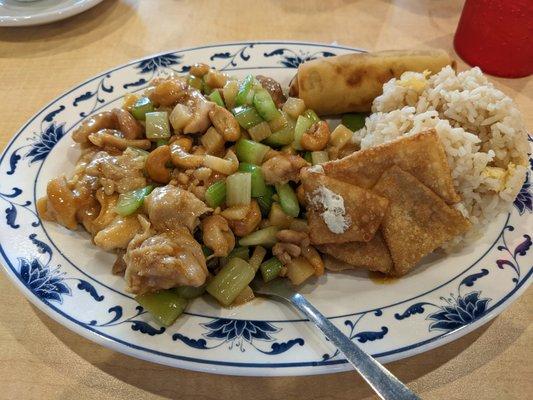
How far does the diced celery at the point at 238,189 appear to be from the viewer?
83.3 inches

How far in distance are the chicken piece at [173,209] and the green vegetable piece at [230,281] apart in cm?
24

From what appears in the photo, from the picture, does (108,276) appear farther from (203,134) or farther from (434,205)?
(434,205)

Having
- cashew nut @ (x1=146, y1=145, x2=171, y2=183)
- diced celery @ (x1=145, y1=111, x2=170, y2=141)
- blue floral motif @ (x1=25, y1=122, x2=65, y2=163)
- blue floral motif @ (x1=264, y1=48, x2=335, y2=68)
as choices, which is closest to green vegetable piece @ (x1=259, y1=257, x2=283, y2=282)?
cashew nut @ (x1=146, y1=145, x2=171, y2=183)

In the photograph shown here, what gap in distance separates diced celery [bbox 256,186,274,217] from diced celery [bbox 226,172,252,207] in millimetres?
89

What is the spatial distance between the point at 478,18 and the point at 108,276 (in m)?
3.03

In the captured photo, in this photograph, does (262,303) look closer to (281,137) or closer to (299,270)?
(299,270)

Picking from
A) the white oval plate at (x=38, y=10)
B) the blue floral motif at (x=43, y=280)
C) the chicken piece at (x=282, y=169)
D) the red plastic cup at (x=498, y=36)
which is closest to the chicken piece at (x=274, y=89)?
the chicken piece at (x=282, y=169)

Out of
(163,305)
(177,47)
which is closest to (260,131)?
(163,305)

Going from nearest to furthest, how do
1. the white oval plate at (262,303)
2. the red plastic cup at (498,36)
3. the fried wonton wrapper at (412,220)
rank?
1. the white oval plate at (262,303)
2. the fried wonton wrapper at (412,220)
3. the red plastic cup at (498,36)

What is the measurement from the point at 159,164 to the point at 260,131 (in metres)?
0.55

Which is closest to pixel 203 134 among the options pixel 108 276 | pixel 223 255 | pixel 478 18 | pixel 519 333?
pixel 223 255

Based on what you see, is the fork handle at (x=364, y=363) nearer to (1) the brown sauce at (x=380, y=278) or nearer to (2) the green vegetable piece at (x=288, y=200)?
(1) the brown sauce at (x=380, y=278)

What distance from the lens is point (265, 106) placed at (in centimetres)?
234

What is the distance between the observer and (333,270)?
2.09 metres
